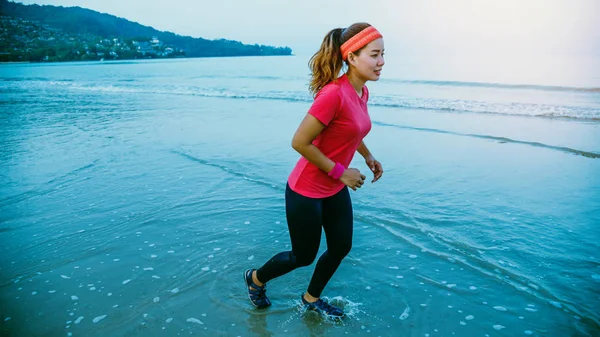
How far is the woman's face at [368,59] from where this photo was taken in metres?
2.49

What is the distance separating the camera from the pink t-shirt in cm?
236

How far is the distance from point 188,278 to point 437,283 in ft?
7.32

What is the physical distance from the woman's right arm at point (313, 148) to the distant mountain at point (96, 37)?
11301 centimetres

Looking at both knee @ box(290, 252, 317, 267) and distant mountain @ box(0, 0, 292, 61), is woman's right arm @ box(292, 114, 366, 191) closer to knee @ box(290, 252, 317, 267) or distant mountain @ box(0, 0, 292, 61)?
knee @ box(290, 252, 317, 267)

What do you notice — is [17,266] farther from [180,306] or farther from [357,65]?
[357,65]

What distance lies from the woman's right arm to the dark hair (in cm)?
33

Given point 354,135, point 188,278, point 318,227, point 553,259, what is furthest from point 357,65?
point 553,259

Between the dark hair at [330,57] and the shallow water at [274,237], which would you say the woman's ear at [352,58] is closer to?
the dark hair at [330,57]

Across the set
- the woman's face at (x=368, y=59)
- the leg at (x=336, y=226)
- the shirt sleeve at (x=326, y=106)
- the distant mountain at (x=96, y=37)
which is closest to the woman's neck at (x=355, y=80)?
the woman's face at (x=368, y=59)

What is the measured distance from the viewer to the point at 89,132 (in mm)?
10820

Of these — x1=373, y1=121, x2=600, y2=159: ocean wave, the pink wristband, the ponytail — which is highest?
the ponytail

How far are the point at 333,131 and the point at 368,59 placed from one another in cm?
49

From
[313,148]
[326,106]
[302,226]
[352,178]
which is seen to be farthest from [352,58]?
[302,226]

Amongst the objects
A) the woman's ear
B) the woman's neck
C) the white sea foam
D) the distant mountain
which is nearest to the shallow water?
the white sea foam
